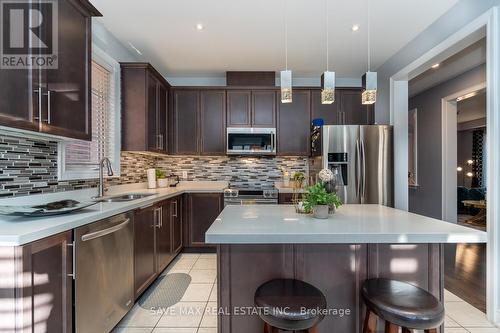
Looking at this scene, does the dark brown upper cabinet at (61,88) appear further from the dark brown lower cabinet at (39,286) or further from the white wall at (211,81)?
the white wall at (211,81)

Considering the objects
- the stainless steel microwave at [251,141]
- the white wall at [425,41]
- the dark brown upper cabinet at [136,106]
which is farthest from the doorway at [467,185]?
the dark brown upper cabinet at [136,106]

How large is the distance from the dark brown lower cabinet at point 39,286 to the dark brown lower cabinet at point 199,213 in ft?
6.93

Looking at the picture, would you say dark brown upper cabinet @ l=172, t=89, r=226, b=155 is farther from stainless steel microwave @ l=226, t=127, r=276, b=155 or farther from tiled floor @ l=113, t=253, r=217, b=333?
tiled floor @ l=113, t=253, r=217, b=333

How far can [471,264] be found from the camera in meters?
3.05

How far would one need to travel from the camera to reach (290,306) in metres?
1.08

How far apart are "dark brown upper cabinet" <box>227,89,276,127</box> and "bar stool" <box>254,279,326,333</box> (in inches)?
115

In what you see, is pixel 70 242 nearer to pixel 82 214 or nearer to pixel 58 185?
pixel 82 214

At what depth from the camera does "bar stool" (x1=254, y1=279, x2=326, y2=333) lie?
3.46 ft

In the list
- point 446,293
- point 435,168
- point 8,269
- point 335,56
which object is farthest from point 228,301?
point 435,168

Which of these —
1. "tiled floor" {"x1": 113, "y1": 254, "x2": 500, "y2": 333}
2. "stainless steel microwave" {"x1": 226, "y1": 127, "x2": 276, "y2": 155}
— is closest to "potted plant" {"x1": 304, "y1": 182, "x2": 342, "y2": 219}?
"tiled floor" {"x1": 113, "y1": 254, "x2": 500, "y2": 333}

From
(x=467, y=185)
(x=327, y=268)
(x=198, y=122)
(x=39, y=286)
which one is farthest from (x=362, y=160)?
(x=467, y=185)

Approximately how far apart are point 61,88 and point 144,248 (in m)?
1.46

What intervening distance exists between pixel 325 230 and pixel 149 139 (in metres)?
2.55

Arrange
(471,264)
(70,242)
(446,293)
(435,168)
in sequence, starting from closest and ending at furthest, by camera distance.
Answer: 1. (70,242)
2. (446,293)
3. (471,264)
4. (435,168)
